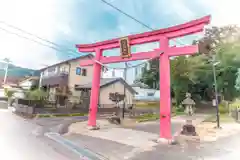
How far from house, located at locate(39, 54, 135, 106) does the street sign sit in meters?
11.0

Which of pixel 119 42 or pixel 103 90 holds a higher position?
pixel 119 42

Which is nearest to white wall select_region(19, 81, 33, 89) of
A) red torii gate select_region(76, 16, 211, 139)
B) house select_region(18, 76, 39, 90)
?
house select_region(18, 76, 39, 90)

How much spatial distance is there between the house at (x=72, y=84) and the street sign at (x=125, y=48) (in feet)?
35.9

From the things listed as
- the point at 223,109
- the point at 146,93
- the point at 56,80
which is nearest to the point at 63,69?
the point at 56,80

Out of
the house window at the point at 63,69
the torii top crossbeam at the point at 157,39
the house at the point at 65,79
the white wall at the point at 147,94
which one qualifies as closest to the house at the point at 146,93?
the white wall at the point at 147,94

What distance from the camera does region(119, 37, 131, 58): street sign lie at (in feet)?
25.8

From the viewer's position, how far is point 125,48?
312 inches

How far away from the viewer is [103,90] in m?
19.2

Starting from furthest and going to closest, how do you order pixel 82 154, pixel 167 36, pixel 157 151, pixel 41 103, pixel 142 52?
pixel 41 103, pixel 142 52, pixel 167 36, pixel 157 151, pixel 82 154

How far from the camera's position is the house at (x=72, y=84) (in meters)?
18.7

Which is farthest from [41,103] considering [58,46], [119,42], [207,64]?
[207,64]

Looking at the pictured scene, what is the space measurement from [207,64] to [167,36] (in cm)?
1419

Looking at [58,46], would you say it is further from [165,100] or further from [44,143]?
[165,100]

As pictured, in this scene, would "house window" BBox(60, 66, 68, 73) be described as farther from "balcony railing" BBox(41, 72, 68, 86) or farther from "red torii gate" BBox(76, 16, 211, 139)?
"red torii gate" BBox(76, 16, 211, 139)
